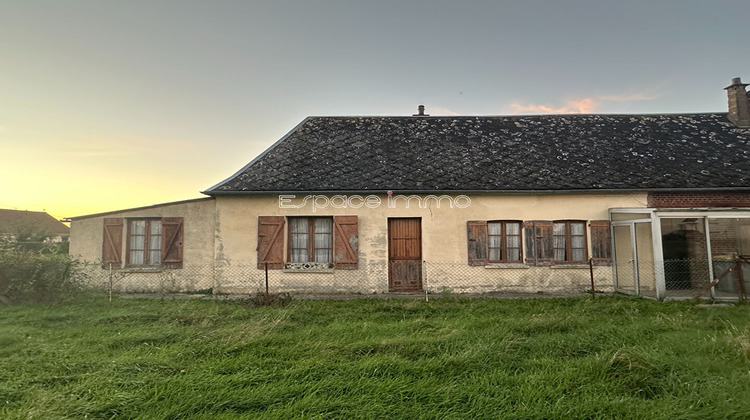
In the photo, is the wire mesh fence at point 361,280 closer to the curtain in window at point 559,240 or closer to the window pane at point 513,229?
the curtain in window at point 559,240

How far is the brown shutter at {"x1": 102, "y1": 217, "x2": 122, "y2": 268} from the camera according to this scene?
10469 mm

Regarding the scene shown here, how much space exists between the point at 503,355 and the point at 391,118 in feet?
35.0

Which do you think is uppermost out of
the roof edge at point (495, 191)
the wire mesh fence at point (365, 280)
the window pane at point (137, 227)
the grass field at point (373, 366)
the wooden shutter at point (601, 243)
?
the roof edge at point (495, 191)

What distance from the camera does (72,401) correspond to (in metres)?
3.53

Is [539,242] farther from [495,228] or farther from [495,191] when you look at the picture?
[495,191]

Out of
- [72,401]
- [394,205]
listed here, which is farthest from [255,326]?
[394,205]

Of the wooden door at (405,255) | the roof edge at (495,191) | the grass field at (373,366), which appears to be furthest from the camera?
the wooden door at (405,255)

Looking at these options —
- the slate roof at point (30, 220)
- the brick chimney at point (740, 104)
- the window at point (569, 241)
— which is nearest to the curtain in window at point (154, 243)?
the window at point (569, 241)

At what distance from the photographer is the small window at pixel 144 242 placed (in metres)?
10.6

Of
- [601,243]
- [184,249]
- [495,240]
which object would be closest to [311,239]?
[184,249]

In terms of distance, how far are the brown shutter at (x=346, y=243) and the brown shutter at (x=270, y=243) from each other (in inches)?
58.0

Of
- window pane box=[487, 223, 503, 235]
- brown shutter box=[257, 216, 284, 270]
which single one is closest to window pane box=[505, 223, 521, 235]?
window pane box=[487, 223, 503, 235]

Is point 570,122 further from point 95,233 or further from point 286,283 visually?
point 95,233

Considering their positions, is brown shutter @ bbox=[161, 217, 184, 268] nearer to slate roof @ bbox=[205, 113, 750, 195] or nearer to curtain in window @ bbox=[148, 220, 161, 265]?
curtain in window @ bbox=[148, 220, 161, 265]
